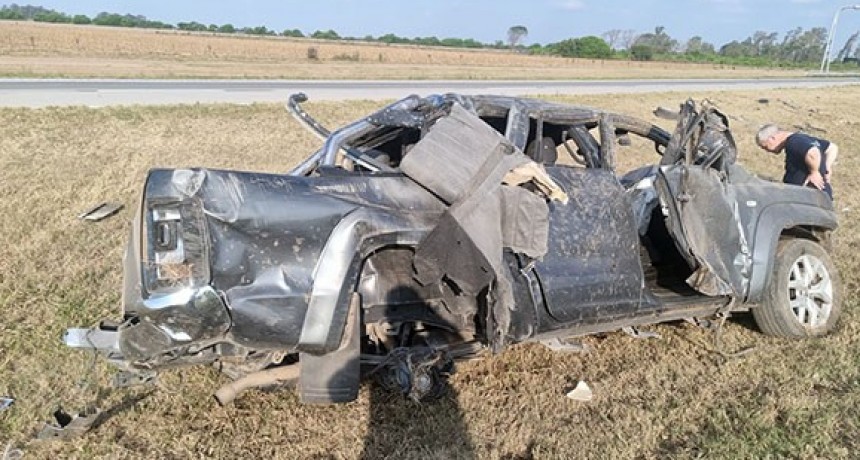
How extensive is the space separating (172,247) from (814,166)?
543 centimetres

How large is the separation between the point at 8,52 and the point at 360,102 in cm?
2261

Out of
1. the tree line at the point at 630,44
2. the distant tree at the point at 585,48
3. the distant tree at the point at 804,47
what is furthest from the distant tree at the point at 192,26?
the distant tree at the point at 804,47

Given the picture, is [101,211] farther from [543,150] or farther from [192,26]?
[192,26]

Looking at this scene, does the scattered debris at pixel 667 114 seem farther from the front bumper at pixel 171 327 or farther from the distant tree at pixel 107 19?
the distant tree at pixel 107 19

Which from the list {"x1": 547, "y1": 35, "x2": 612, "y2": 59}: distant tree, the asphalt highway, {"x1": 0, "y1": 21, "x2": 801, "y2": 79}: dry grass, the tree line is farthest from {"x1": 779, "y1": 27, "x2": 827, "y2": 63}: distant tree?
the asphalt highway

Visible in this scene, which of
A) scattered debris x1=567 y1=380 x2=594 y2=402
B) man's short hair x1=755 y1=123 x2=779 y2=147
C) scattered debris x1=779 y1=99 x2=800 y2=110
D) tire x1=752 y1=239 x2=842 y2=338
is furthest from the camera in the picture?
scattered debris x1=779 y1=99 x2=800 y2=110

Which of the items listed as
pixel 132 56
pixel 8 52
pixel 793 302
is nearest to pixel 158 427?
pixel 793 302

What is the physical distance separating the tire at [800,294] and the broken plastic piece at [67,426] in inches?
164

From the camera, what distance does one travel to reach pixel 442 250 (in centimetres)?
335

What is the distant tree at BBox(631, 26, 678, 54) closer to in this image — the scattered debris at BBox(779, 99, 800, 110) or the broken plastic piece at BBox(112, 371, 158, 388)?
the scattered debris at BBox(779, 99, 800, 110)

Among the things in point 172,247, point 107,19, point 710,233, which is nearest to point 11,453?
point 172,247

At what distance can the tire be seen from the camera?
4.90m

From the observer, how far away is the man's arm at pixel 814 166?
19.9ft

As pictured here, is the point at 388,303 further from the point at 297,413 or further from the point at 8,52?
the point at 8,52
